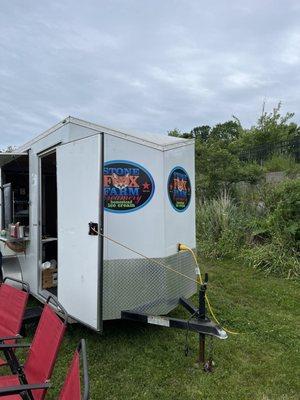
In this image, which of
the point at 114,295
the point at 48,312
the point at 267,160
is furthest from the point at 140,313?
the point at 267,160

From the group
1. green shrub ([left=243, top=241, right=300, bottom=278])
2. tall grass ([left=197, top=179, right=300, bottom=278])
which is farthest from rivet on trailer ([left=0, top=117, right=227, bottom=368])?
tall grass ([left=197, top=179, right=300, bottom=278])

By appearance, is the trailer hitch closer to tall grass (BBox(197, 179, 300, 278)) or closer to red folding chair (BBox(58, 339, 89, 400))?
red folding chair (BBox(58, 339, 89, 400))

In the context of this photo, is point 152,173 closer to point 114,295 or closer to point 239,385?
point 114,295

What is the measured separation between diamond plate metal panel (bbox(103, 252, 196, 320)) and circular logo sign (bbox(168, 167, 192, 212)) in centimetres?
65

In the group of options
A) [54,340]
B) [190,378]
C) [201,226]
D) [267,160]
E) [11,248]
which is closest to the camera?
[54,340]

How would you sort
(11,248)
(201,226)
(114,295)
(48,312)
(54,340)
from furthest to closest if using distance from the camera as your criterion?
(201,226)
(11,248)
(114,295)
(48,312)
(54,340)

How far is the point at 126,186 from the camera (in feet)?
14.0

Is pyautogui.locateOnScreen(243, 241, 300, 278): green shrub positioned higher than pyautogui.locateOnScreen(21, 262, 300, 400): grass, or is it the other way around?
pyautogui.locateOnScreen(243, 241, 300, 278): green shrub

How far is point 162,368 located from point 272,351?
4.26 ft

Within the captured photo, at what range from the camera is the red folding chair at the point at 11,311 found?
3424mm

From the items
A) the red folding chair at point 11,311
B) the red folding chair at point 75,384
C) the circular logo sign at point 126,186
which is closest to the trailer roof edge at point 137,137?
the circular logo sign at point 126,186

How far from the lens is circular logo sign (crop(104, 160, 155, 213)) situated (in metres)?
4.18

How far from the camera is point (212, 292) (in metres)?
6.61

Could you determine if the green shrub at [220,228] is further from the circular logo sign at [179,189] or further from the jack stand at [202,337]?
the jack stand at [202,337]
